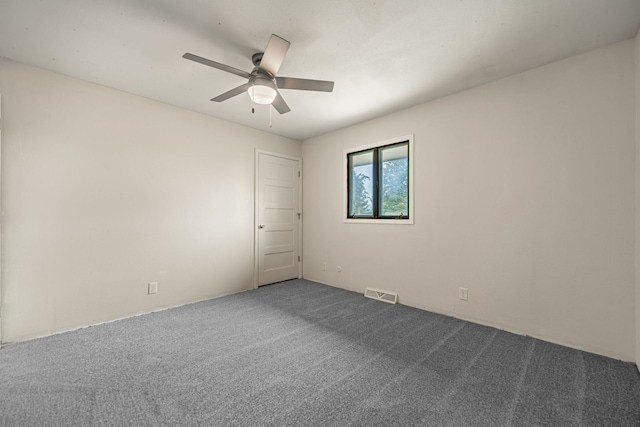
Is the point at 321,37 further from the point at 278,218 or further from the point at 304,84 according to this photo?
the point at 278,218

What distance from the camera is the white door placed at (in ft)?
14.1

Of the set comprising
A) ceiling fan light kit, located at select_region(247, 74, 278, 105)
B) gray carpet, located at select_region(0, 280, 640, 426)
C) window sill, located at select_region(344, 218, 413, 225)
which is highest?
ceiling fan light kit, located at select_region(247, 74, 278, 105)

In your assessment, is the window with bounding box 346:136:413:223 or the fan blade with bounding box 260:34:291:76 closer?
the fan blade with bounding box 260:34:291:76

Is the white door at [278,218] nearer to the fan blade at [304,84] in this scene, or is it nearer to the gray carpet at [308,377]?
the gray carpet at [308,377]

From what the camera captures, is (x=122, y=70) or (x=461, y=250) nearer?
(x=122, y=70)

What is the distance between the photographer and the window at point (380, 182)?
3516mm

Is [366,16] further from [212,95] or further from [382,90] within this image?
[212,95]

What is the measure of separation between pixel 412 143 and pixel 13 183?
4046mm

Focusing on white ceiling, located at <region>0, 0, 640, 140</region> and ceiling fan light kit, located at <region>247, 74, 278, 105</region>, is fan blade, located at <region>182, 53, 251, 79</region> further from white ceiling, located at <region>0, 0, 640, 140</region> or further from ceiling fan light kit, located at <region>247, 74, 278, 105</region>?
white ceiling, located at <region>0, 0, 640, 140</region>

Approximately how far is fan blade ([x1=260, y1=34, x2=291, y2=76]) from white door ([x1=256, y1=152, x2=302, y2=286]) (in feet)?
7.41

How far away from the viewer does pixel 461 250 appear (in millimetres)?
2936

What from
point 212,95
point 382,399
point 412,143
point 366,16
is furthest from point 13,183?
point 412,143

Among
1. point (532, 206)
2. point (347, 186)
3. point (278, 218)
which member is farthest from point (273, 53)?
point (278, 218)

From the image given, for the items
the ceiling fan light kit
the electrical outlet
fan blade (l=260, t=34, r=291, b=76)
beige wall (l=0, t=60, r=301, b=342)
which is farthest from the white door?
fan blade (l=260, t=34, r=291, b=76)
